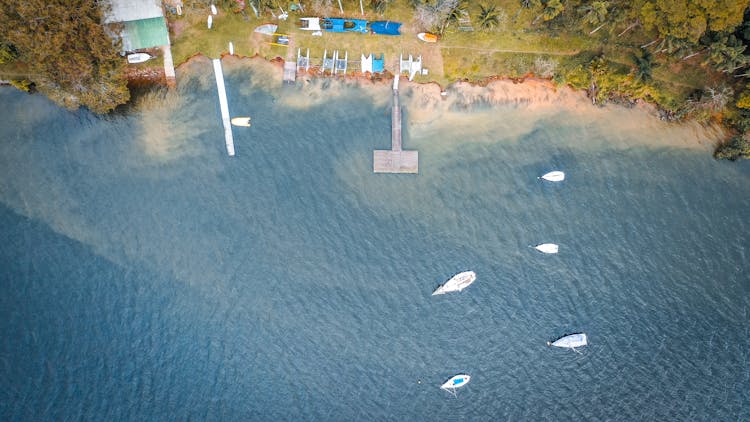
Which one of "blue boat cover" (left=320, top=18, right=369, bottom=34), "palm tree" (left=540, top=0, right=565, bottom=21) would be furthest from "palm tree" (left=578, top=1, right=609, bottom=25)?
"blue boat cover" (left=320, top=18, right=369, bottom=34)

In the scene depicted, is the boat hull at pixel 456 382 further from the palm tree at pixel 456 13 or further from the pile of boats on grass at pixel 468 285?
the palm tree at pixel 456 13

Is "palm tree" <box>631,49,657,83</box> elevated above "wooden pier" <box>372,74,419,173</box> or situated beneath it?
elevated above

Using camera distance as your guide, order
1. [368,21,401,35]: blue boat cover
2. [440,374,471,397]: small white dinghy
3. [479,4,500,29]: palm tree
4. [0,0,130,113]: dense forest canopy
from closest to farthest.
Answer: [0,0,130,113]: dense forest canopy < [479,4,500,29]: palm tree < [440,374,471,397]: small white dinghy < [368,21,401,35]: blue boat cover

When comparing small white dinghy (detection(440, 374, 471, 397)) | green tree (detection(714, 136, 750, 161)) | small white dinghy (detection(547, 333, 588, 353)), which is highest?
green tree (detection(714, 136, 750, 161))

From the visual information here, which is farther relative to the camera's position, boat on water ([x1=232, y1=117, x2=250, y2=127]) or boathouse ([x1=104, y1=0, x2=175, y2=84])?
boat on water ([x1=232, y1=117, x2=250, y2=127])

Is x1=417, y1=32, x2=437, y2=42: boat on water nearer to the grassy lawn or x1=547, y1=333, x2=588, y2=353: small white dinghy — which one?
the grassy lawn

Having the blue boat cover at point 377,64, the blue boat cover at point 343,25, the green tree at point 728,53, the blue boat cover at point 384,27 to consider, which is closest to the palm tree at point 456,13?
the blue boat cover at point 384,27

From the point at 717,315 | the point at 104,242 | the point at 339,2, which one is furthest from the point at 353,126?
the point at 717,315
